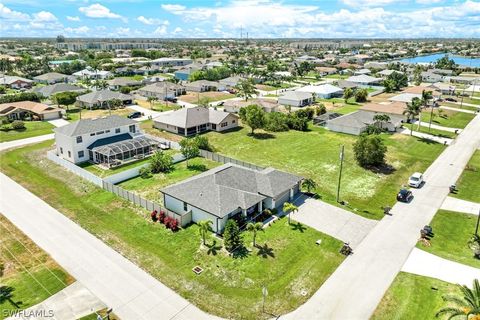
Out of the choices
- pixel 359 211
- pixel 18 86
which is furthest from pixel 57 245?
pixel 18 86

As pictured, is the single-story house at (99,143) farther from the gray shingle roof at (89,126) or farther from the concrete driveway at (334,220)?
the concrete driveway at (334,220)

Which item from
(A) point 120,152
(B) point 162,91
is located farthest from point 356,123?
(B) point 162,91

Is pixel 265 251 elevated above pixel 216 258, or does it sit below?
above

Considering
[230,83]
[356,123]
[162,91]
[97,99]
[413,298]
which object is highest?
[230,83]

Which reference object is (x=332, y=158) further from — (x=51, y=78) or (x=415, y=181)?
(x=51, y=78)

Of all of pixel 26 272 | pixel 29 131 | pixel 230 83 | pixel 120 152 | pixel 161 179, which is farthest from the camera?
pixel 230 83

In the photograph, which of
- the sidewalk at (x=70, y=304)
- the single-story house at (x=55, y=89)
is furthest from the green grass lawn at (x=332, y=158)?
the single-story house at (x=55, y=89)

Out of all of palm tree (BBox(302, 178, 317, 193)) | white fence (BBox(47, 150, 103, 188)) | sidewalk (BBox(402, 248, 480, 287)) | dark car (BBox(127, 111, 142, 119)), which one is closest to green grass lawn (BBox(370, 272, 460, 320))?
sidewalk (BBox(402, 248, 480, 287))
